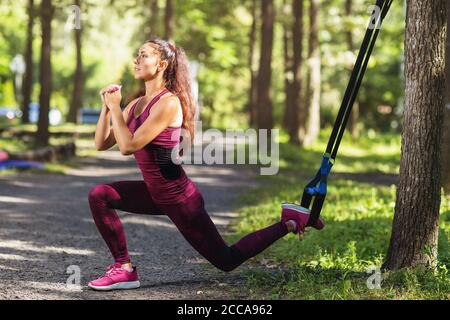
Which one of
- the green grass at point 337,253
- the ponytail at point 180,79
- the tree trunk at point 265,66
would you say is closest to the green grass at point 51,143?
the green grass at point 337,253

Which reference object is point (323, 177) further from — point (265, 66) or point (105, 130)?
point (265, 66)

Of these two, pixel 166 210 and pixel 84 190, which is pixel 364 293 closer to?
pixel 166 210

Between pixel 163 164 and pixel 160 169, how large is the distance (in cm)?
4

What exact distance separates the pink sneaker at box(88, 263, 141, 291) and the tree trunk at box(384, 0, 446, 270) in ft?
7.51

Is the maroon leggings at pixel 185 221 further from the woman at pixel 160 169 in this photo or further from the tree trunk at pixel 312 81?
the tree trunk at pixel 312 81

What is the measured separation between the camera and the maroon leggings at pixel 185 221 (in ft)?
20.5

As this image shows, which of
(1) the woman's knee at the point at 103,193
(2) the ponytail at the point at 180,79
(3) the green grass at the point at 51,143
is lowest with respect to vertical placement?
(3) the green grass at the point at 51,143

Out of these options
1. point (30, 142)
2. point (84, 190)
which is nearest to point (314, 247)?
point (84, 190)

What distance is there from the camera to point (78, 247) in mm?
9078

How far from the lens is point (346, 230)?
9.44 meters

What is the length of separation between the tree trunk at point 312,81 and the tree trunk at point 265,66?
1.28 metres

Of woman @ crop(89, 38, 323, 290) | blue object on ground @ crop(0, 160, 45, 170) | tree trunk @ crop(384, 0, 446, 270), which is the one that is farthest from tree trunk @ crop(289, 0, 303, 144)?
woman @ crop(89, 38, 323, 290)

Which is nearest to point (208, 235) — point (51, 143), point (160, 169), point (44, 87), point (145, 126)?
point (160, 169)
